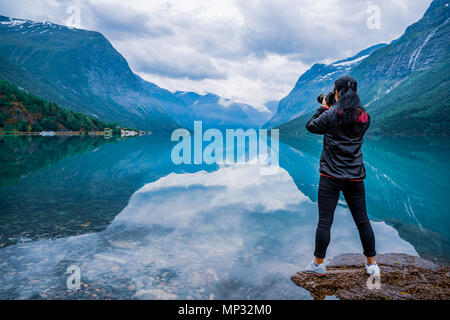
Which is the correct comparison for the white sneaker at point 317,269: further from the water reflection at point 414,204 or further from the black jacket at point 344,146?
the water reflection at point 414,204

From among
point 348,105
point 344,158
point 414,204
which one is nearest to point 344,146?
point 344,158

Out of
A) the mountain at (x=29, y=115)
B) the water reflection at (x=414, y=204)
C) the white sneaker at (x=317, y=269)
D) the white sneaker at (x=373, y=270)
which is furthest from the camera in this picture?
the mountain at (x=29, y=115)

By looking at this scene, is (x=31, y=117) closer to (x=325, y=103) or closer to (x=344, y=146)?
(x=325, y=103)

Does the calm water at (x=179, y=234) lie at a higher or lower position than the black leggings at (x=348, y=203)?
lower

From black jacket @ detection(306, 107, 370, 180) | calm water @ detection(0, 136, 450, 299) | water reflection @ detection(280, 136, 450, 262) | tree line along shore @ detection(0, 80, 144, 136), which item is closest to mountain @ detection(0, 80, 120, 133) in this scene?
tree line along shore @ detection(0, 80, 144, 136)

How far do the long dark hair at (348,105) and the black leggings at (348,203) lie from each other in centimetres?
108

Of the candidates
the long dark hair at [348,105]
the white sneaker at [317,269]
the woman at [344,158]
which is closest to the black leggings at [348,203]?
the woman at [344,158]

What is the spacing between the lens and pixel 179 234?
8.49 metres

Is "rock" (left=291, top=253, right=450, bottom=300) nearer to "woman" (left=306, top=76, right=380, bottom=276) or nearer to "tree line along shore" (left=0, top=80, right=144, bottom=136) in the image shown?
"woman" (left=306, top=76, right=380, bottom=276)

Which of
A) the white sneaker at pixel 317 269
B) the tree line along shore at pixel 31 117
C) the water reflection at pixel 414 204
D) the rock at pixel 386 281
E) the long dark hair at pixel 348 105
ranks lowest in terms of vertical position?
the rock at pixel 386 281

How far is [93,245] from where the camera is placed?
7.31 meters

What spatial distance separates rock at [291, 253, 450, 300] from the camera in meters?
5.11

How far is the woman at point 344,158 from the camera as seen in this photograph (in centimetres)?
524

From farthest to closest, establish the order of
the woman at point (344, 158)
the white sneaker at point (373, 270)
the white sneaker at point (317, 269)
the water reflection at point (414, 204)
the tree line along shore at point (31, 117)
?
the tree line along shore at point (31, 117) → the water reflection at point (414, 204) → the white sneaker at point (317, 269) → the white sneaker at point (373, 270) → the woman at point (344, 158)
